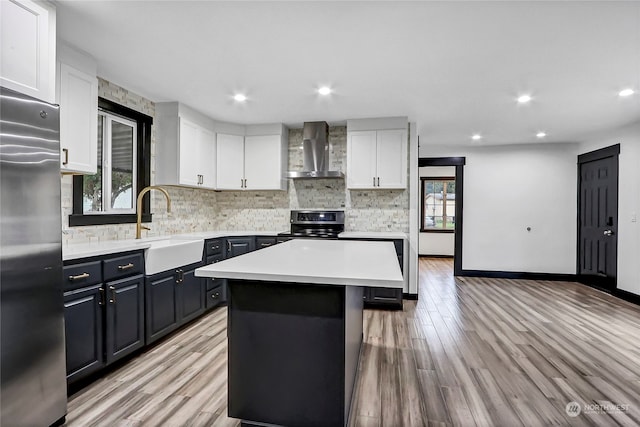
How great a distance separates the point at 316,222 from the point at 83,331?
3070mm

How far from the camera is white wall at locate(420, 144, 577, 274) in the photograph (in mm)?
5777

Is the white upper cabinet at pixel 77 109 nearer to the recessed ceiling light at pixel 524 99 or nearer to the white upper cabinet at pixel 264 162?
the white upper cabinet at pixel 264 162

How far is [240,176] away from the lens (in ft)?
15.7

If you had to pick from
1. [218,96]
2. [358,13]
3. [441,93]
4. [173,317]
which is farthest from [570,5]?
[173,317]

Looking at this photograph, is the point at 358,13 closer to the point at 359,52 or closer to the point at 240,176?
the point at 359,52

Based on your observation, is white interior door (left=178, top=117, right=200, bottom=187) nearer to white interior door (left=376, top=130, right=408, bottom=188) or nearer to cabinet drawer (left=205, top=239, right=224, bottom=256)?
cabinet drawer (left=205, top=239, right=224, bottom=256)

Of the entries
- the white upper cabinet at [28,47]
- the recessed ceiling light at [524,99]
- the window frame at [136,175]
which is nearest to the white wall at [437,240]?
the recessed ceiling light at [524,99]

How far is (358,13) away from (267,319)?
1.96 meters

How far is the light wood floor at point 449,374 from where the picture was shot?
1941mm

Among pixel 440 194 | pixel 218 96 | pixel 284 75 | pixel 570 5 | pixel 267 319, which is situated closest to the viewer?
pixel 267 319

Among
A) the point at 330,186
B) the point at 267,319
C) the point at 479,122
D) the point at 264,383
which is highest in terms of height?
the point at 479,122

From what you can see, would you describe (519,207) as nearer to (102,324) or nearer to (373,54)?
(373,54)

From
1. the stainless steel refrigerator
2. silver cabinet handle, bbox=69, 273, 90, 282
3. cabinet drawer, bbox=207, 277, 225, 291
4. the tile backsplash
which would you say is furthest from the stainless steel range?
the stainless steel refrigerator

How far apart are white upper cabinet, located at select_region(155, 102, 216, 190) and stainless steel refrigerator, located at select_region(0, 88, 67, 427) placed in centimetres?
208
